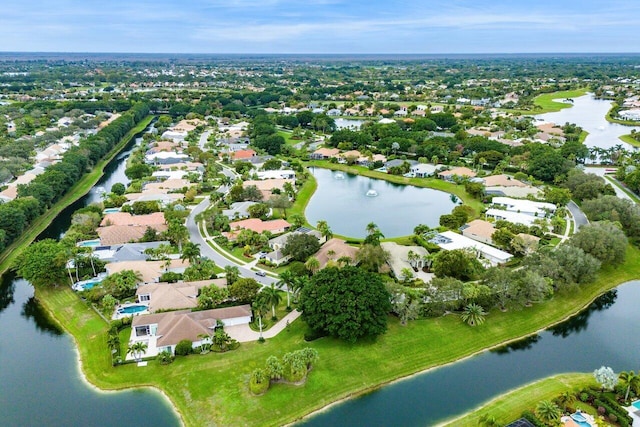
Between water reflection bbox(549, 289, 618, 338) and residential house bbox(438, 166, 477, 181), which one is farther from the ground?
residential house bbox(438, 166, 477, 181)

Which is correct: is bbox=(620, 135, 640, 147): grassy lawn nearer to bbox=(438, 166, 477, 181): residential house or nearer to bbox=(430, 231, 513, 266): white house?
bbox=(438, 166, 477, 181): residential house

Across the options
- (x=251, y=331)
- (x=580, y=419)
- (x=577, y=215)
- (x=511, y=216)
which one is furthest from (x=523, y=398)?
(x=577, y=215)

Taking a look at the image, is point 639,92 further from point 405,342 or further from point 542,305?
point 405,342

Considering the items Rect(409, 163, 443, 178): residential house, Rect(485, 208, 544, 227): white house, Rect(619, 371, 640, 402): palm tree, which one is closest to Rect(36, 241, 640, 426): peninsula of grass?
Rect(619, 371, 640, 402): palm tree

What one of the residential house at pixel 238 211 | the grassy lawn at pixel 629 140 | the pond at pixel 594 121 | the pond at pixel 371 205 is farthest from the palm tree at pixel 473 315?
the grassy lawn at pixel 629 140

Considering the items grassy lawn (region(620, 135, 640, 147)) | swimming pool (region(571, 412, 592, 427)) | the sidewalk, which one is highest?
grassy lawn (region(620, 135, 640, 147))

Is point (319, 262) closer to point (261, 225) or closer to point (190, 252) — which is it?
point (190, 252)
